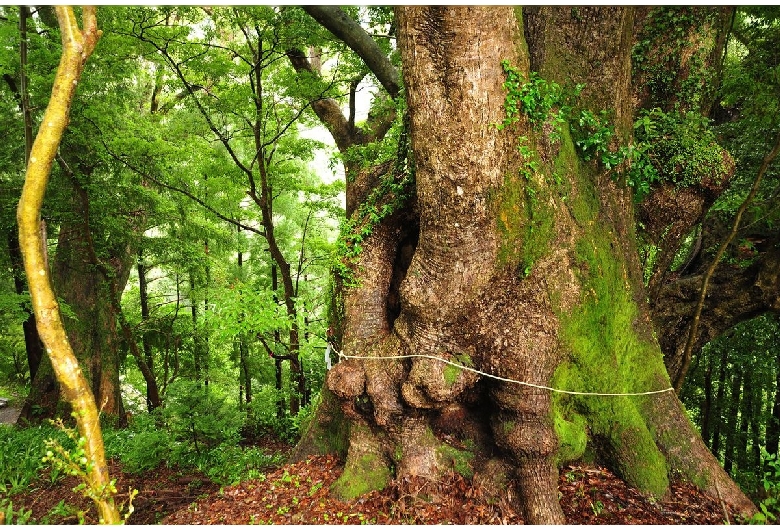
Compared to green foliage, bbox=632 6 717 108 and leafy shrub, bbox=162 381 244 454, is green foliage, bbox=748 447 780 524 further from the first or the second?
leafy shrub, bbox=162 381 244 454

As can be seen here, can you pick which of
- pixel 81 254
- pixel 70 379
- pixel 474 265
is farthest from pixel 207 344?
pixel 474 265

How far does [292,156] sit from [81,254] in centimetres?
477

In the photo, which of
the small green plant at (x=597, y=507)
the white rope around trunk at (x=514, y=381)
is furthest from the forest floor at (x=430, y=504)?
the white rope around trunk at (x=514, y=381)

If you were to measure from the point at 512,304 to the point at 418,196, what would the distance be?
1142mm

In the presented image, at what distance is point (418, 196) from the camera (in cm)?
339

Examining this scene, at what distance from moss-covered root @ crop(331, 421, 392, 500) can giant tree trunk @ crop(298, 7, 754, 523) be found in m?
0.01

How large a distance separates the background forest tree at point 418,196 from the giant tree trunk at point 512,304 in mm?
22

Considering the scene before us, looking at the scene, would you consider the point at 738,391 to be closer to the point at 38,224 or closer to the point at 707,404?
the point at 707,404

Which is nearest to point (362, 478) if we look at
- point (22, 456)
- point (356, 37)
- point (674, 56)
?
point (356, 37)

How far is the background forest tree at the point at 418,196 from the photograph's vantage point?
11.1 feet

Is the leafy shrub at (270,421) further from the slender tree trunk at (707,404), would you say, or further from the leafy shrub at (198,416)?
the slender tree trunk at (707,404)

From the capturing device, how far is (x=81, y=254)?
28.3 ft

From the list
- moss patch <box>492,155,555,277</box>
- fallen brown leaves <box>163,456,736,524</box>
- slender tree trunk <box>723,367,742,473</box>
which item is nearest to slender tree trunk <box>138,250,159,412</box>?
fallen brown leaves <box>163,456,736,524</box>

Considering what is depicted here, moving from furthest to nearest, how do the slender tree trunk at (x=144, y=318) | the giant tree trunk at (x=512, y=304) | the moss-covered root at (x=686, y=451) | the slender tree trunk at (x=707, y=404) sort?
the slender tree trunk at (x=144, y=318) → the slender tree trunk at (x=707, y=404) → the moss-covered root at (x=686, y=451) → the giant tree trunk at (x=512, y=304)
